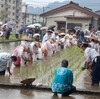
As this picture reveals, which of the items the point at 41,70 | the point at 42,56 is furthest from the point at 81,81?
the point at 42,56

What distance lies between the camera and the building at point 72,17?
46438 mm

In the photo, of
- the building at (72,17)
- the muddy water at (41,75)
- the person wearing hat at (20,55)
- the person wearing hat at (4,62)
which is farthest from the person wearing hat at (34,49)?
the building at (72,17)

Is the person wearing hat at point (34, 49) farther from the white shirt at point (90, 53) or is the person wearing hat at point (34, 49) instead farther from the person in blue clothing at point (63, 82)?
the person in blue clothing at point (63, 82)

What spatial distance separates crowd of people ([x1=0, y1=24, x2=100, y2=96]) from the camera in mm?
9805

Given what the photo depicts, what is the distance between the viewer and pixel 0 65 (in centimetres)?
1250

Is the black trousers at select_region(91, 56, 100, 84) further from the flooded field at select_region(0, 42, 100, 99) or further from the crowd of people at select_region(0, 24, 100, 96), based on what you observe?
the flooded field at select_region(0, 42, 100, 99)

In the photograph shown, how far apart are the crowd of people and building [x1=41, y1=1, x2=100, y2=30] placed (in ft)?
65.3

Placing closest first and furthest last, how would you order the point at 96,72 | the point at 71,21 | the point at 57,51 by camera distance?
the point at 96,72
the point at 57,51
the point at 71,21

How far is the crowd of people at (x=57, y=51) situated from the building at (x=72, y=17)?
19.9m

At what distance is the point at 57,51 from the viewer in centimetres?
2273

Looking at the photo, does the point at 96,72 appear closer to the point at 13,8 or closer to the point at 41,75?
the point at 41,75

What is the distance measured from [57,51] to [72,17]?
2394 cm

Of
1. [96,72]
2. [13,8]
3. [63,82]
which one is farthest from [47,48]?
[13,8]

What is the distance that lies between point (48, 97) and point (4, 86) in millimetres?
1725
